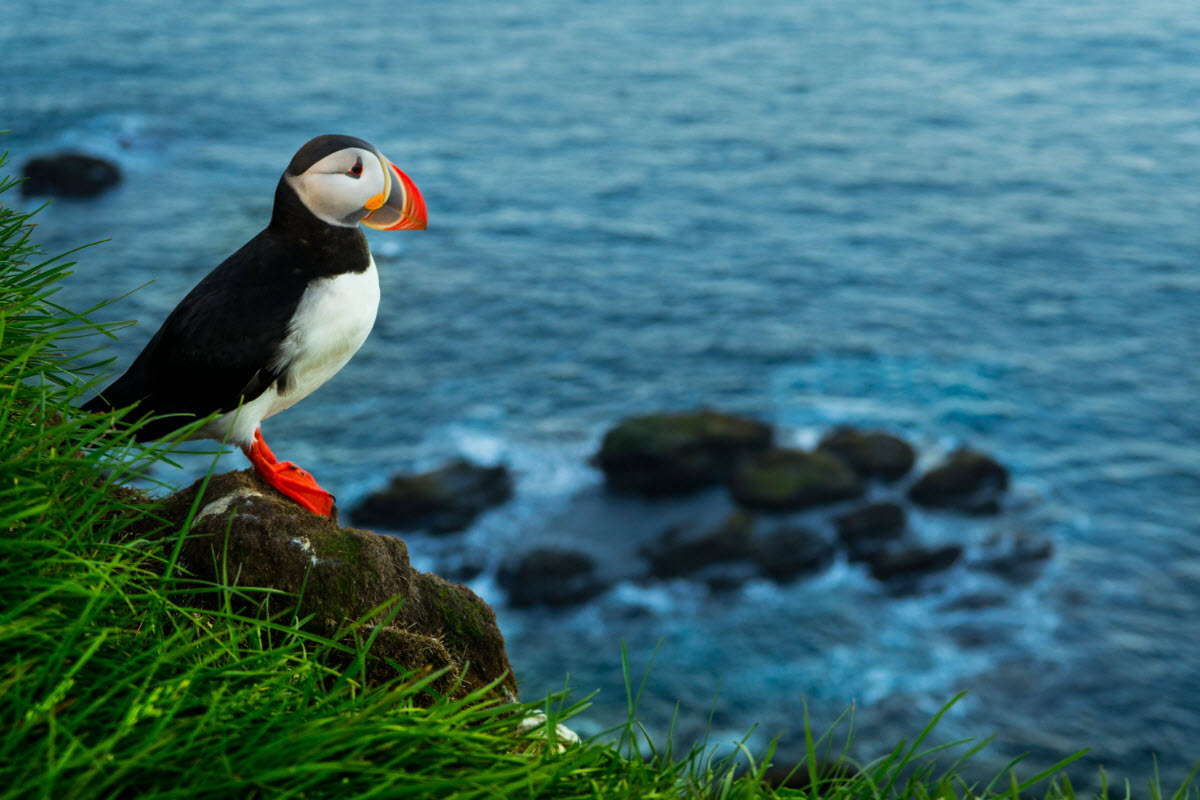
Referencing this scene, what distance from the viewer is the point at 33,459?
10.9 ft

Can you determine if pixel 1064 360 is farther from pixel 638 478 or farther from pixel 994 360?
pixel 638 478

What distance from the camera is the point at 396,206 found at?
504 cm

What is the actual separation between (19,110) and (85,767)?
5015 cm

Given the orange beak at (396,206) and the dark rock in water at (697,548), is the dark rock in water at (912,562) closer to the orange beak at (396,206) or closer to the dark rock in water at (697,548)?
the dark rock in water at (697,548)

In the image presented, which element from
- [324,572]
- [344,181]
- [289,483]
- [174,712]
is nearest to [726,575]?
[289,483]

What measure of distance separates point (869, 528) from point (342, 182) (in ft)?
73.3

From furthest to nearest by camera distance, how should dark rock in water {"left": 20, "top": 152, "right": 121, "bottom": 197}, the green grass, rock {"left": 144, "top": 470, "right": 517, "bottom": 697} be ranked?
1. dark rock in water {"left": 20, "top": 152, "right": 121, "bottom": 197}
2. rock {"left": 144, "top": 470, "right": 517, "bottom": 697}
3. the green grass

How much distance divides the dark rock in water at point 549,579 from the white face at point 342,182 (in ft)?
65.3

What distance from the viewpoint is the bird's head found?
485 cm

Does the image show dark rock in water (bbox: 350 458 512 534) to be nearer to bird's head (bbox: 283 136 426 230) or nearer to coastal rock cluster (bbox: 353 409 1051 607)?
coastal rock cluster (bbox: 353 409 1051 607)

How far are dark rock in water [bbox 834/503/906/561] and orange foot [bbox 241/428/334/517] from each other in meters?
21.7

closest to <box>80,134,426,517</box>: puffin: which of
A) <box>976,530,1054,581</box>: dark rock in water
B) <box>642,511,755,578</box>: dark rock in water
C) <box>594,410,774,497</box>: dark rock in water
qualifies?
<box>642,511,755,578</box>: dark rock in water

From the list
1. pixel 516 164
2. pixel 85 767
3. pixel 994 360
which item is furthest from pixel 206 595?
pixel 516 164

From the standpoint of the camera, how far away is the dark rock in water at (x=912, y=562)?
25.0 meters
